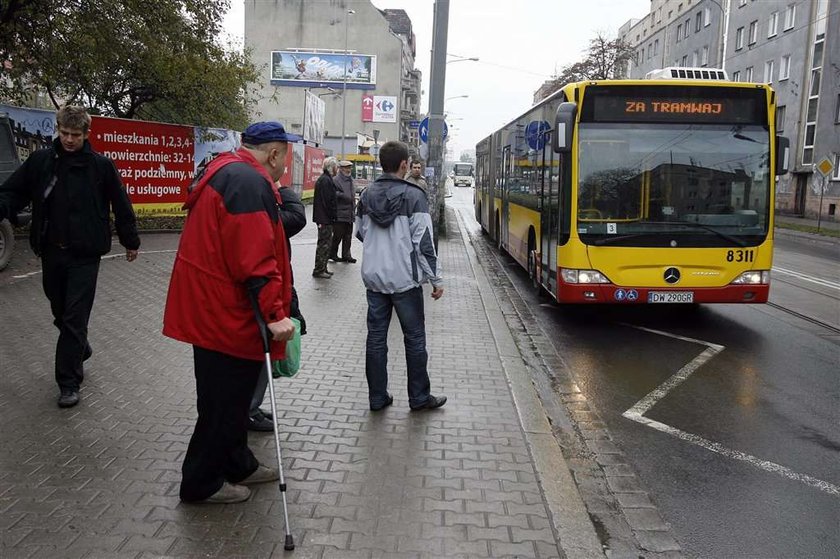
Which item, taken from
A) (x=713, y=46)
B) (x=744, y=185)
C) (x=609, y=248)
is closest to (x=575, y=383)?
(x=609, y=248)

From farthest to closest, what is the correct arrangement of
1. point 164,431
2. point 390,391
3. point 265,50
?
1. point 265,50
2. point 390,391
3. point 164,431

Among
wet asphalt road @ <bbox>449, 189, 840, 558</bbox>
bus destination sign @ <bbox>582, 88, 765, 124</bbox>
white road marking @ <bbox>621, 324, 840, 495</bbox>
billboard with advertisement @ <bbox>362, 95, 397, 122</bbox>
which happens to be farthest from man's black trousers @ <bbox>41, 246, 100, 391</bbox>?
billboard with advertisement @ <bbox>362, 95, 397, 122</bbox>

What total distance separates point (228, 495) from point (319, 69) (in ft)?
270

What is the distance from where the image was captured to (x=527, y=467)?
430 centimetres

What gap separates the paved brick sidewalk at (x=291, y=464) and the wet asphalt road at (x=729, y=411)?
2.81ft

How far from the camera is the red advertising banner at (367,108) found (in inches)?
3206

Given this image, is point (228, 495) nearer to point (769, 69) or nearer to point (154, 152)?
point (154, 152)

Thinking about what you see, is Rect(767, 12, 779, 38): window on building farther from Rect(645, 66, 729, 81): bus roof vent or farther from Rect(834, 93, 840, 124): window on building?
Rect(645, 66, 729, 81): bus roof vent

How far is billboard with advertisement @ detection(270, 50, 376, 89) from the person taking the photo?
81.4 m

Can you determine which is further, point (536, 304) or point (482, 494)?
point (536, 304)

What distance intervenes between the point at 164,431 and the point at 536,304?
7.07 metres

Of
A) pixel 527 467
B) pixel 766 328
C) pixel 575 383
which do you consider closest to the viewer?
pixel 527 467

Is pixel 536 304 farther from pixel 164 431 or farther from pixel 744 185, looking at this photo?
pixel 164 431

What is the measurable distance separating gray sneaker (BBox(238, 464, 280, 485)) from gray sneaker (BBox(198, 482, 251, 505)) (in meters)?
0.17
